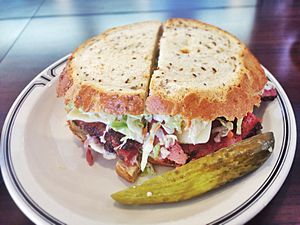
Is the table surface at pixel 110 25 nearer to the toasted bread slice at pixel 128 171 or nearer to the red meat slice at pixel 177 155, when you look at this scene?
the red meat slice at pixel 177 155

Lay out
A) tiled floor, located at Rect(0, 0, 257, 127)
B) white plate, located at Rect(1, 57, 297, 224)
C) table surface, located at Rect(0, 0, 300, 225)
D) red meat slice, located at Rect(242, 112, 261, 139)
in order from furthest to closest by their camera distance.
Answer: tiled floor, located at Rect(0, 0, 257, 127) < table surface, located at Rect(0, 0, 300, 225) < red meat slice, located at Rect(242, 112, 261, 139) < white plate, located at Rect(1, 57, 297, 224)

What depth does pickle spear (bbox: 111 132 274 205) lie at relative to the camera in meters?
1.16

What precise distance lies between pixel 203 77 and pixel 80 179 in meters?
0.60

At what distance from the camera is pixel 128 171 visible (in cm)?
132

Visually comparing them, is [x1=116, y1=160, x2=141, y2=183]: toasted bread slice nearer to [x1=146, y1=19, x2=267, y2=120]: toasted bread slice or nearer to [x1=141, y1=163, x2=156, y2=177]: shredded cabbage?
[x1=141, y1=163, x2=156, y2=177]: shredded cabbage

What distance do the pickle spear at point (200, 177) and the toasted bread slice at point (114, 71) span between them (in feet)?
0.88

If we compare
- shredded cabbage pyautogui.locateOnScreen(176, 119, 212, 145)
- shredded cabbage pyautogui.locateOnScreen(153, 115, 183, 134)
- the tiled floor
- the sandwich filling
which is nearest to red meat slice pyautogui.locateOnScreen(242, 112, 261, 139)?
the sandwich filling

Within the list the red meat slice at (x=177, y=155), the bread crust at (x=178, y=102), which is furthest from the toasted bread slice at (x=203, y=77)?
the red meat slice at (x=177, y=155)

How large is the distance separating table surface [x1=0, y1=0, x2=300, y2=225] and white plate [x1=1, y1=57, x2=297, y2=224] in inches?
4.8

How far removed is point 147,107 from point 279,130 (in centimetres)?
50

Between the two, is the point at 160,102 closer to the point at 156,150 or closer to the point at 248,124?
the point at 156,150

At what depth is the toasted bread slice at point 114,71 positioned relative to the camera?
131 cm

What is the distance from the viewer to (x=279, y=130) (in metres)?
1.37

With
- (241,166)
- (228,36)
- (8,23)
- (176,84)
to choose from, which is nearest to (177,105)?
(176,84)
